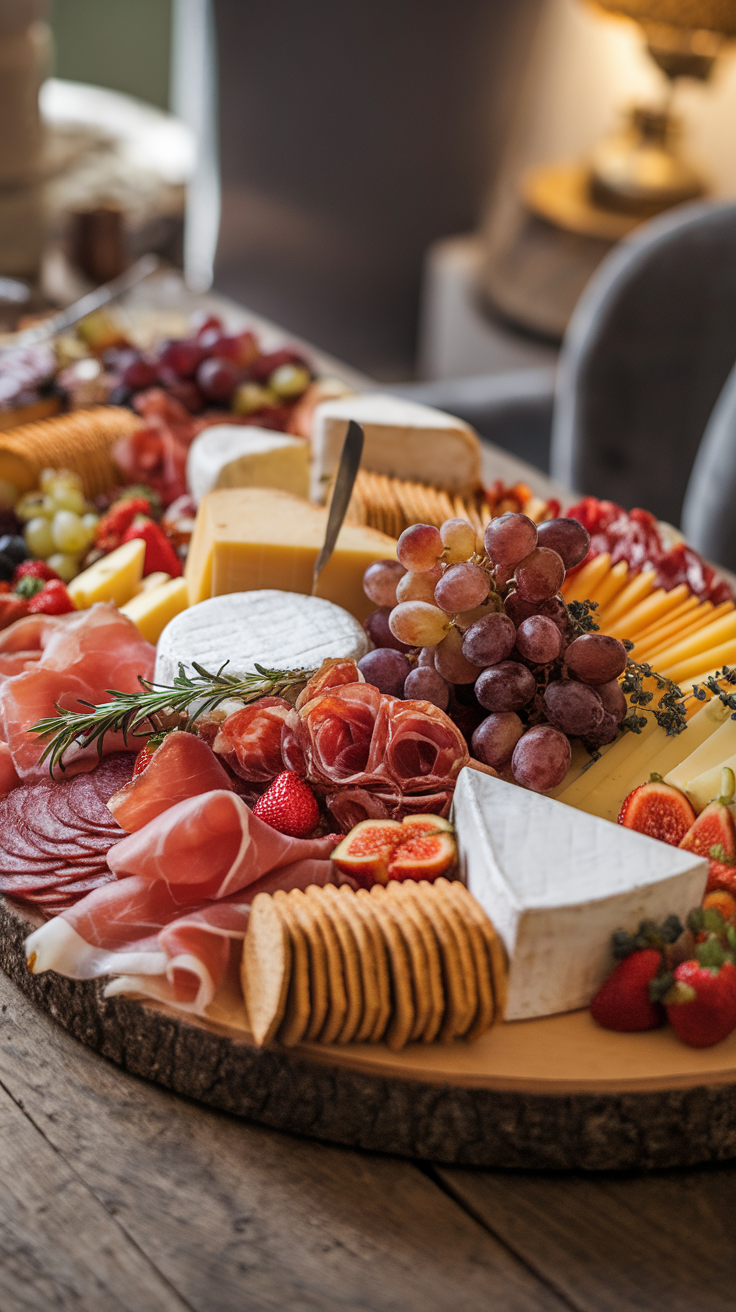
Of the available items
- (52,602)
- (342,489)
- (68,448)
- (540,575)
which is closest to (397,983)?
(540,575)

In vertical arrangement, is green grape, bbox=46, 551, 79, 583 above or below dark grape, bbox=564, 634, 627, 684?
below

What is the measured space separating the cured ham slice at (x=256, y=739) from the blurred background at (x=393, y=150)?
225 centimetres

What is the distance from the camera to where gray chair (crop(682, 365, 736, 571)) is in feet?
7.84

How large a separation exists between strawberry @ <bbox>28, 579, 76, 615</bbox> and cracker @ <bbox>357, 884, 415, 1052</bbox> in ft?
2.39

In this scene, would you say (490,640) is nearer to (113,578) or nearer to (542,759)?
(542,759)

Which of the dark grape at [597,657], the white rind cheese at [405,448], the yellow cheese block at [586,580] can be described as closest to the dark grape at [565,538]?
the dark grape at [597,657]

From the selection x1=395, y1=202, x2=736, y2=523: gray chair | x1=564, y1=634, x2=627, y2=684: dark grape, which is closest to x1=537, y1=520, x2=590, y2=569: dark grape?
x1=564, y1=634, x2=627, y2=684: dark grape

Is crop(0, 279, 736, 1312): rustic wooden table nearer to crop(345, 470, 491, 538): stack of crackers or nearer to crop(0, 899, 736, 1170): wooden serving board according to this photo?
crop(0, 899, 736, 1170): wooden serving board

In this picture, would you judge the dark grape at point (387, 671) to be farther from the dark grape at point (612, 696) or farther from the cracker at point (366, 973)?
the cracker at point (366, 973)

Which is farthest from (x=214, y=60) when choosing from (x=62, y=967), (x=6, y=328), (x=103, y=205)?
(x=62, y=967)

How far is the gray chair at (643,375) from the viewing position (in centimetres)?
270

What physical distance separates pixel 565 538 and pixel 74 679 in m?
0.57

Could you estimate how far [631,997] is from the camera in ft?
3.20

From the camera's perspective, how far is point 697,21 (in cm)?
327
